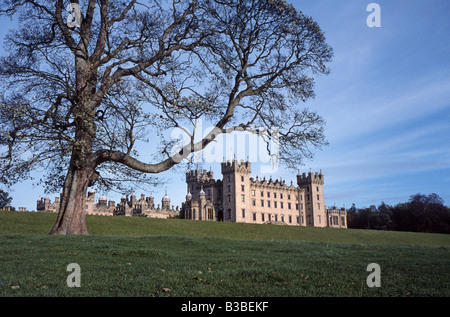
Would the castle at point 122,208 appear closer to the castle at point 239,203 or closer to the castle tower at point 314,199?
the castle at point 239,203

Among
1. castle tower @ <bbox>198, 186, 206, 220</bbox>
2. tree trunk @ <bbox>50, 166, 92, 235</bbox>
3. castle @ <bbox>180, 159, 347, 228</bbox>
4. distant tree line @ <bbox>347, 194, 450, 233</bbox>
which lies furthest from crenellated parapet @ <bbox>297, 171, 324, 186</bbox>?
tree trunk @ <bbox>50, 166, 92, 235</bbox>

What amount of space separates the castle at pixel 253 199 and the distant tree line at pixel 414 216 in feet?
41.0

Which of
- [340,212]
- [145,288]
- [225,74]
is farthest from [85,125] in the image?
[340,212]

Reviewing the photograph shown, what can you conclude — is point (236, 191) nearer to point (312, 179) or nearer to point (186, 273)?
point (312, 179)

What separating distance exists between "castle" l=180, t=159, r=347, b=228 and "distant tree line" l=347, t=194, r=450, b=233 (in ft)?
41.0

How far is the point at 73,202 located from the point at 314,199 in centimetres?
8860

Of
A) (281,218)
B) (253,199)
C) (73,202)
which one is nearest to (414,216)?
(281,218)

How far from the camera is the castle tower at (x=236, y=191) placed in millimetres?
85812

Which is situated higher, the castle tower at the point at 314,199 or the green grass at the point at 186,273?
the castle tower at the point at 314,199

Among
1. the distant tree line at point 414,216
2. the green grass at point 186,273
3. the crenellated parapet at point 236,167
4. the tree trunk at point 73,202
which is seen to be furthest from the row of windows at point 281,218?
the green grass at point 186,273

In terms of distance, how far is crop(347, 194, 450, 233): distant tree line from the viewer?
87.4 meters

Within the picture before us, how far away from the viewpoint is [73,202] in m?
18.3

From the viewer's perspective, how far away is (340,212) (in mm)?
107750
